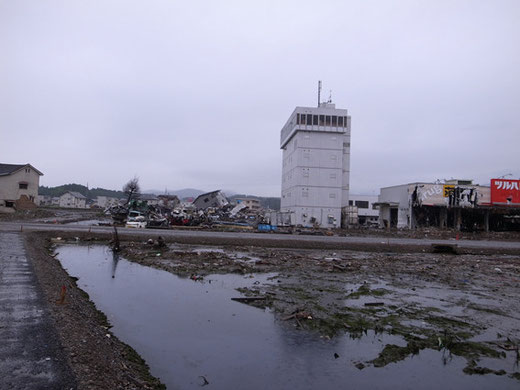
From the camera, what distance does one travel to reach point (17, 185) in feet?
172

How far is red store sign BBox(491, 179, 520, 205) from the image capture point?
4928 cm

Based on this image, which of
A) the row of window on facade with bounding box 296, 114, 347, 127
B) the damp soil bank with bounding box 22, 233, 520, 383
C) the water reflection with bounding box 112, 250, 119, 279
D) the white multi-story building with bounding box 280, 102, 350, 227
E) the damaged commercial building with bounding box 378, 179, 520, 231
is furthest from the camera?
the row of window on facade with bounding box 296, 114, 347, 127

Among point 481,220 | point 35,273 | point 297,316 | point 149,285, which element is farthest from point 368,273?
point 481,220

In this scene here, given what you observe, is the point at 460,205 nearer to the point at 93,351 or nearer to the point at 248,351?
the point at 248,351

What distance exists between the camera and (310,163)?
56.9 meters

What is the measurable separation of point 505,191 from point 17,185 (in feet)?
229

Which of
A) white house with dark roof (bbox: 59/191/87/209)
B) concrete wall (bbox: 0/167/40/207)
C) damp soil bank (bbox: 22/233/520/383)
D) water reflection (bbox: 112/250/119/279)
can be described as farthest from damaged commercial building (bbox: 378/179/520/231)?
white house with dark roof (bbox: 59/191/87/209)

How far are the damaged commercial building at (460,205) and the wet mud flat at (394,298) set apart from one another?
2731cm

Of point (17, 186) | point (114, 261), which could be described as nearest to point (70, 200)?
point (17, 186)

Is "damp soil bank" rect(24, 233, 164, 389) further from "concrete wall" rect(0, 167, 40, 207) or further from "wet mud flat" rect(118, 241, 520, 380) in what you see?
"concrete wall" rect(0, 167, 40, 207)

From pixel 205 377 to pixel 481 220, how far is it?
56.3 metres

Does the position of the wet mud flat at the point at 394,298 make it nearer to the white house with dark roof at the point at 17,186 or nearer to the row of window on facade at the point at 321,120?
the row of window on facade at the point at 321,120

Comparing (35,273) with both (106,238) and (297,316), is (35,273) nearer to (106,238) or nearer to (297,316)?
(297,316)

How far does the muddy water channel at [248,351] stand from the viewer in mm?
6801
